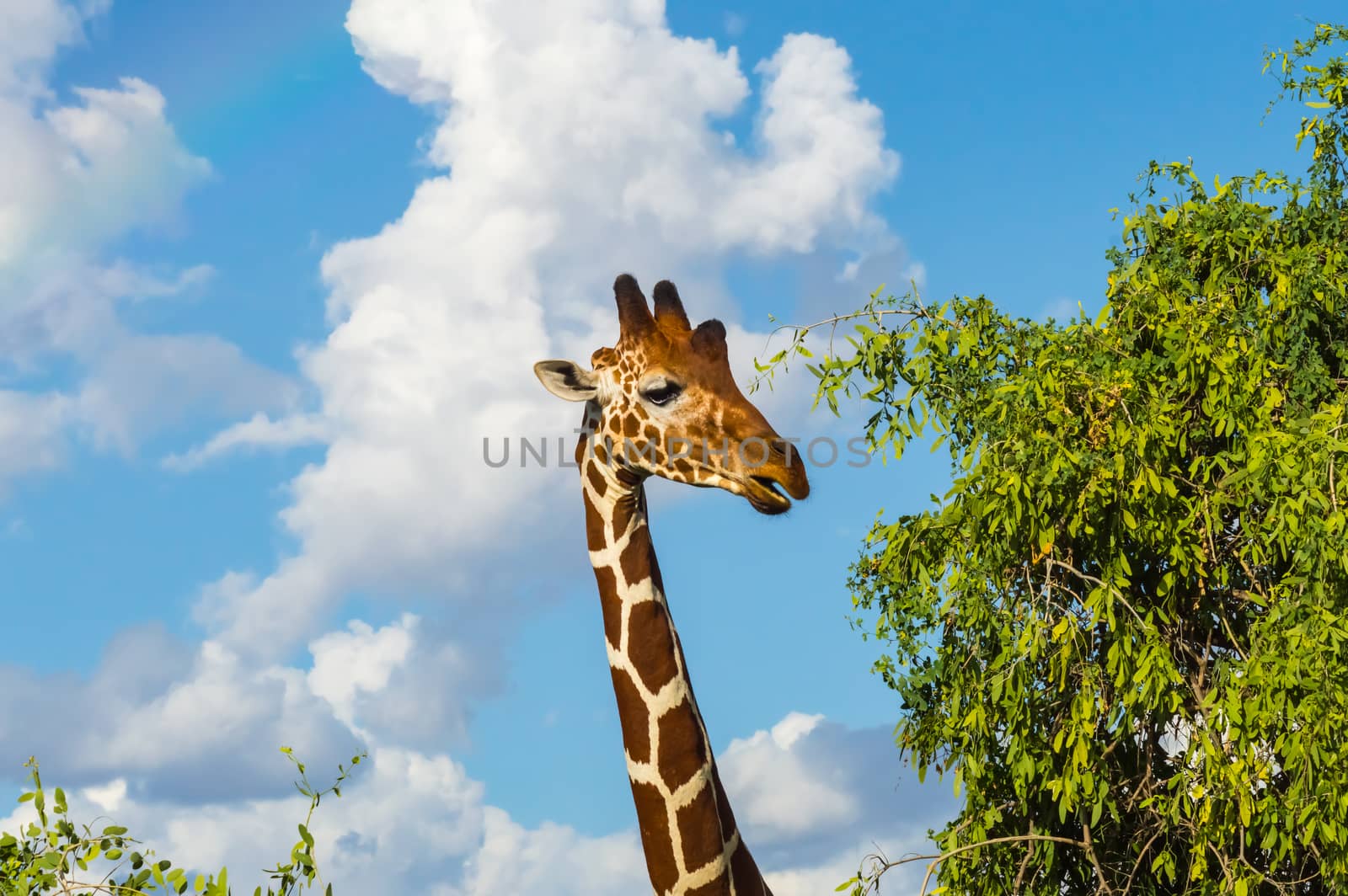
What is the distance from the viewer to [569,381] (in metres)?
8.27

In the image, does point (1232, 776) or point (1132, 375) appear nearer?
point (1232, 776)

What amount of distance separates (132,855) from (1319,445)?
25.7 ft

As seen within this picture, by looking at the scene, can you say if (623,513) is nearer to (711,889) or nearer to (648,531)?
(648,531)

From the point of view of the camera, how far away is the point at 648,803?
764cm

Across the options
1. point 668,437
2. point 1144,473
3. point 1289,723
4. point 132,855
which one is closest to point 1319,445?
point 1144,473

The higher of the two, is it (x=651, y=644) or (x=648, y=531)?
(x=648, y=531)

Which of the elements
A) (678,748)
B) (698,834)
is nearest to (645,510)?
(678,748)

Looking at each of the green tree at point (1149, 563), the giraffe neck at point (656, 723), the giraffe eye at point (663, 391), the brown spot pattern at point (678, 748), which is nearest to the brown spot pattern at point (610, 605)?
the giraffe neck at point (656, 723)

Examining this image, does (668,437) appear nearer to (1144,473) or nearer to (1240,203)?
(1144,473)

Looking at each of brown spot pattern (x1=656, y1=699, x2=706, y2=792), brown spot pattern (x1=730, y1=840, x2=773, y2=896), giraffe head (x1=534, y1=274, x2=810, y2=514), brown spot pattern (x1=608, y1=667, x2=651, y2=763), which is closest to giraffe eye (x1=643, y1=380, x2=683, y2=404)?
giraffe head (x1=534, y1=274, x2=810, y2=514)

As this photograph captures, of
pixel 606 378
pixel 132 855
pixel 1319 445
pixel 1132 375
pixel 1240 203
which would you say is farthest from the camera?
pixel 1240 203

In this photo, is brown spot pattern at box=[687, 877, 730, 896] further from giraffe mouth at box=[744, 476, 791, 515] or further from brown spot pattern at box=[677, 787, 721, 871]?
giraffe mouth at box=[744, 476, 791, 515]

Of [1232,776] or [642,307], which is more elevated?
[642,307]

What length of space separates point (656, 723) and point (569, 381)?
2235mm
